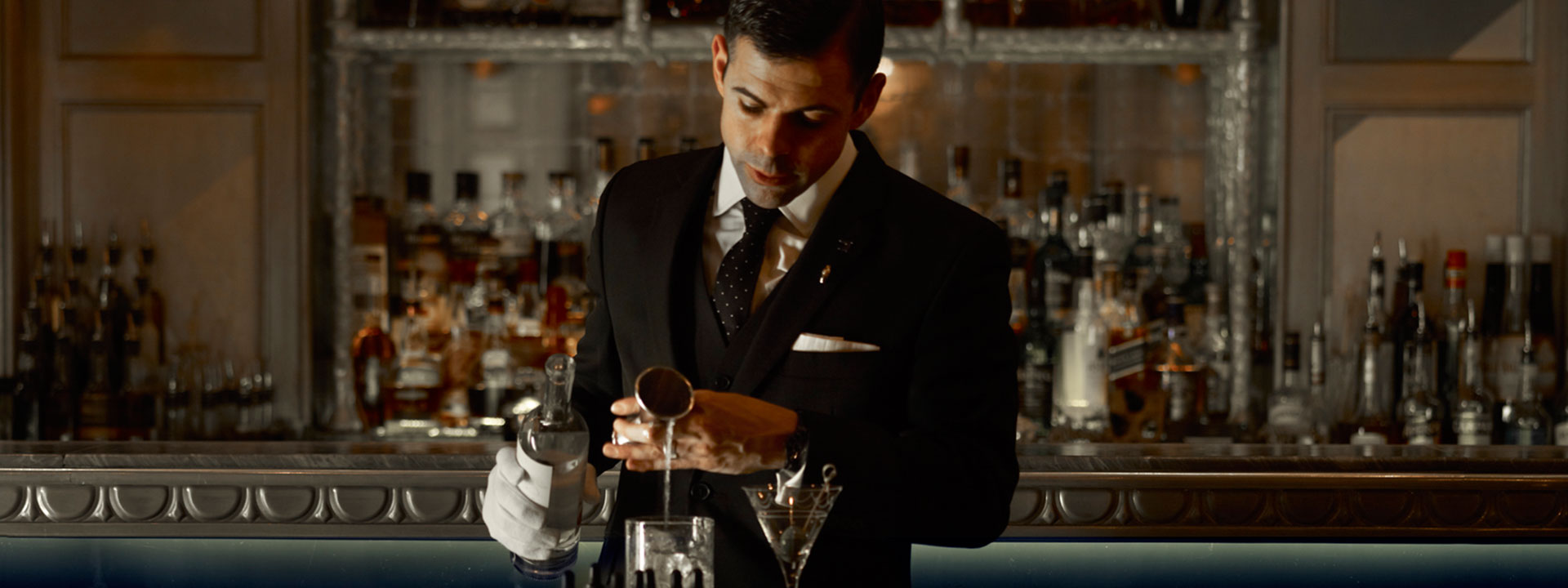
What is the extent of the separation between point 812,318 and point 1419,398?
1.56 meters

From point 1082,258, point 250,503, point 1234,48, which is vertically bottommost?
point 250,503

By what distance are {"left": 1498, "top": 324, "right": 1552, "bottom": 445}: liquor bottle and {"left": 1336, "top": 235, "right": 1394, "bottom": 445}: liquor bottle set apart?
187 mm

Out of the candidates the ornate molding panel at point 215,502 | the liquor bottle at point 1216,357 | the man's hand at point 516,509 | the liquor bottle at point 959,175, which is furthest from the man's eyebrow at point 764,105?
the liquor bottle at point 1216,357

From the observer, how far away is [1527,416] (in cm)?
230

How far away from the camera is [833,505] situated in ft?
3.74

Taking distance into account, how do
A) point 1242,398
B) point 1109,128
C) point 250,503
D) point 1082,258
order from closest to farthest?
point 250,503 < point 1082,258 < point 1242,398 < point 1109,128

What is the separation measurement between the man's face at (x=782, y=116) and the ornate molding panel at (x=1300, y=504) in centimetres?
69

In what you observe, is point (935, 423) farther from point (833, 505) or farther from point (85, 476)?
point (85, 476)

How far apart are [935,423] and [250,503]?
0.96m

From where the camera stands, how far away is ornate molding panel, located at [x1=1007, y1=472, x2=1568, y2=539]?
→ 5.50 feet

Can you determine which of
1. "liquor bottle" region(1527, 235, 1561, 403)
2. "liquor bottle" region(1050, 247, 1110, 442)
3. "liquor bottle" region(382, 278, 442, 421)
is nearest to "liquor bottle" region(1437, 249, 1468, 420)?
"liquor bottle" region(1527, 235, 1561, 403)

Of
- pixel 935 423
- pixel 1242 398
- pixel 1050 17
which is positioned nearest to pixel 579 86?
A: pixel 1050 17

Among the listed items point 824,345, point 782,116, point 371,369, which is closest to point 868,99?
point 782,116

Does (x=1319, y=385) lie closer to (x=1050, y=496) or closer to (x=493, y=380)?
(x=1050, y=496)
